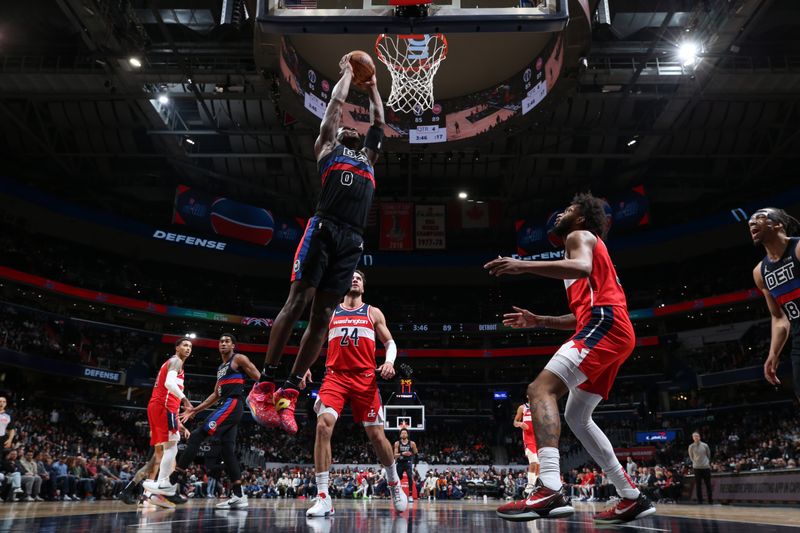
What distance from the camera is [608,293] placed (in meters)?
4.02

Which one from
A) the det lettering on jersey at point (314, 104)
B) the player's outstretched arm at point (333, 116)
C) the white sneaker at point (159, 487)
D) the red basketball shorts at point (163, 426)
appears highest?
the det lettering on jersey at point (314, 104)

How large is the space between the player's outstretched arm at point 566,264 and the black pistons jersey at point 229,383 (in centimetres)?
533

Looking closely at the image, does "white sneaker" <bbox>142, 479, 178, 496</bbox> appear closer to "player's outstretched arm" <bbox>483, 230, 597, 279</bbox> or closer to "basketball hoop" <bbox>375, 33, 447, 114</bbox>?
"player's outstretched arm" <bbox>483, 230, 597, 279</bbox>

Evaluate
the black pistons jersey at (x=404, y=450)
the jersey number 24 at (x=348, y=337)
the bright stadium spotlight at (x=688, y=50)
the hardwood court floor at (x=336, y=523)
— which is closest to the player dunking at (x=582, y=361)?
the hardwood court floor at (x=336, y=523)

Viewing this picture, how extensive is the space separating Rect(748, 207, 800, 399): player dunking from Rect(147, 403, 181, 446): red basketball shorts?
→ 7.06 metres

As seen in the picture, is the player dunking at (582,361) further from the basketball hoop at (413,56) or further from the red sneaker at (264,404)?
the basketball hoop at (413,56)

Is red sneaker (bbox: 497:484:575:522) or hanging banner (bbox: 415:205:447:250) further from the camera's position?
hanging banner (bbox: 415:205:447:250)

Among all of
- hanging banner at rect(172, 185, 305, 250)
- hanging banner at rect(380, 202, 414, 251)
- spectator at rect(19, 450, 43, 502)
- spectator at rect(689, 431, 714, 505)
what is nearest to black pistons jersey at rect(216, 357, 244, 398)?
spectator at rect(19, 450, 43, 502)

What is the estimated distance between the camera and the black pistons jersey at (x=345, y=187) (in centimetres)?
418

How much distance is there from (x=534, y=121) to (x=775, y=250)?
9.50m

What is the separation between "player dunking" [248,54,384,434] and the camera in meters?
3.98

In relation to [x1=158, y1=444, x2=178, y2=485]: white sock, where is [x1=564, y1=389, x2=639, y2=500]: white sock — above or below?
above

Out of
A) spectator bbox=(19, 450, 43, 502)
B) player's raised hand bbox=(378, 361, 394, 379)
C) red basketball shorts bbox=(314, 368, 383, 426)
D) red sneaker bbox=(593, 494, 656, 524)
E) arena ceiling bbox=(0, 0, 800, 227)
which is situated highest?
arena ceiling bbox=(0, 0, 800, 227)

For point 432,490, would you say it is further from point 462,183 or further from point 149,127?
point 149,127
